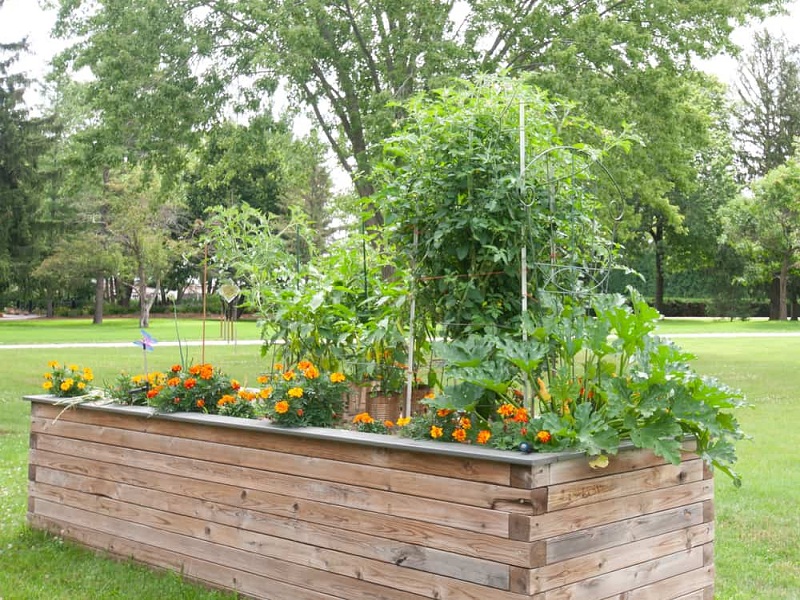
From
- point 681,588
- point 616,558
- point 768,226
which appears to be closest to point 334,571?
point 616,558

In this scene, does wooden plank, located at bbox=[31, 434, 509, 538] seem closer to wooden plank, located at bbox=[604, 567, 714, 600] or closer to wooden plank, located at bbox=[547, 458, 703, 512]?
wooden plank, located at bbox=[547, 458, 703, 512]

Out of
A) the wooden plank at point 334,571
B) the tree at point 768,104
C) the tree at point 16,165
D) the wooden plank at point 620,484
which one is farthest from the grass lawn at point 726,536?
the tree at point 768,104

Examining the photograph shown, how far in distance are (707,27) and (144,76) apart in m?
8.11

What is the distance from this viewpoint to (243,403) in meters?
4.00

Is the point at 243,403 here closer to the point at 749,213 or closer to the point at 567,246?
the point at 567,246

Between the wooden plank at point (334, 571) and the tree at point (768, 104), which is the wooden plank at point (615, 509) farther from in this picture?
the tree at point (768, 104)

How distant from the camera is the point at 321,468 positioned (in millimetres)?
3393

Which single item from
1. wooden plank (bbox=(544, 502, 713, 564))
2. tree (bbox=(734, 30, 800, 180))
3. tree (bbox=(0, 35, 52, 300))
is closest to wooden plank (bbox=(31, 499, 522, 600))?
wooden plank (bbox=(544, 502, 713, 564))

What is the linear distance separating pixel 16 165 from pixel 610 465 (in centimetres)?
3039

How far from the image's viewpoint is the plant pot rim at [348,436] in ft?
9.20

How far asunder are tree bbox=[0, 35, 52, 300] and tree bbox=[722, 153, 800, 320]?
24.2 meters

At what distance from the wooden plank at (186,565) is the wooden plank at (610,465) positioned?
1007 mm

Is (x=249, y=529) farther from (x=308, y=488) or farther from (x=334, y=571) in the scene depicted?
(x=334, y=571)

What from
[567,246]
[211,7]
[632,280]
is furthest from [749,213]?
[567,246]
